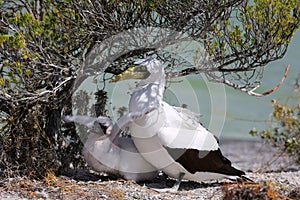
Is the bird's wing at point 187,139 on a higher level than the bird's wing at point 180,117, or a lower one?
lower

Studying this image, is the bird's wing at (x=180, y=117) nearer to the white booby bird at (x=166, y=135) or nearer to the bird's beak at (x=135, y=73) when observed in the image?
the white booby bird at (x=166, y=135)

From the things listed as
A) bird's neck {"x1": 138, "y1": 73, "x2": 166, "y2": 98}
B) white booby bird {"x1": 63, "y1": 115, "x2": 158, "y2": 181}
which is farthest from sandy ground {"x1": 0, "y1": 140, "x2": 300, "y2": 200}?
bird's neck {"x1": 138, "y1": 73, "x2": 166, "y2": 98}

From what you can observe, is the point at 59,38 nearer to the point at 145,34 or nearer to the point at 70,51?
the point at 70,51

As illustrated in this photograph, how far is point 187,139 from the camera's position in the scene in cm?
516

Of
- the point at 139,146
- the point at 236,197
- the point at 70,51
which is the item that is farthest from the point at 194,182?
the point at 70,51

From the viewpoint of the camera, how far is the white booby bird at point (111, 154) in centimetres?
533

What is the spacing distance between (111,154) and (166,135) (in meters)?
0.58

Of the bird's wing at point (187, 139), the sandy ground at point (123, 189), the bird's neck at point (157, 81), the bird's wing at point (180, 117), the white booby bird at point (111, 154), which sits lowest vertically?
the sandy ground at point (123, 189)

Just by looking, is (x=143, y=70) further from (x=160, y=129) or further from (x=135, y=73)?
(x=160, y=129)

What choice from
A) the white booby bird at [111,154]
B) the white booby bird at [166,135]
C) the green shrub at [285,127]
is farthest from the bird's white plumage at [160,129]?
the green shrub at [285,127]

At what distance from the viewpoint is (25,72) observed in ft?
15.6

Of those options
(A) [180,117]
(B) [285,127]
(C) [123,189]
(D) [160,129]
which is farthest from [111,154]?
(B) [285,127]

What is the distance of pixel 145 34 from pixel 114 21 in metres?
0.31

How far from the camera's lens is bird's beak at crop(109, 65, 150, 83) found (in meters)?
5.24
